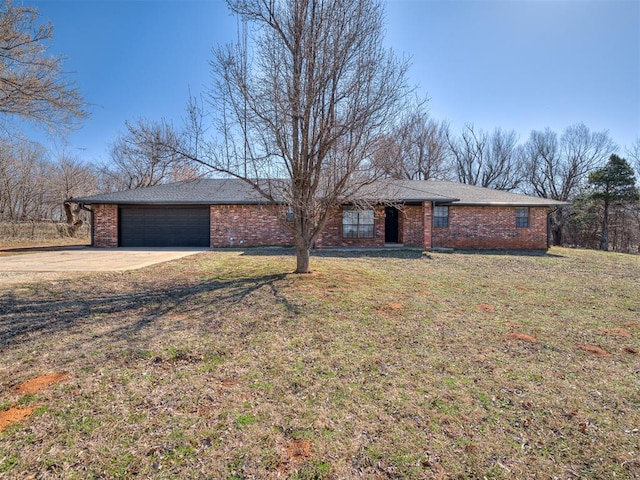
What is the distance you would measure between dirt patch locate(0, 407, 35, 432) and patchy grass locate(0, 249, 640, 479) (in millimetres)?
50

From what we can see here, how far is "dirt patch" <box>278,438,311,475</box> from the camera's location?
5.72 feet

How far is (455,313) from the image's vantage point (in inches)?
181

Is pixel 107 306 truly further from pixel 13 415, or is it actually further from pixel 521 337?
pixel 521 337

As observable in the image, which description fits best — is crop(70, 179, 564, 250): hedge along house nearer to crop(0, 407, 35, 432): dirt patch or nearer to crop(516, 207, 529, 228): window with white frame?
crop(516, 207, 529, 228): window with white frame

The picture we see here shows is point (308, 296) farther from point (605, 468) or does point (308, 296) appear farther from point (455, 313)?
point (605, 468)

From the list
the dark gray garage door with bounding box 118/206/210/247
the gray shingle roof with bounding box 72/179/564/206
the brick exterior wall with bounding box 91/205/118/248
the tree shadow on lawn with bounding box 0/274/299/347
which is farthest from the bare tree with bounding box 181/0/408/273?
the brick exterior wall with bounding box 91/205/118/248

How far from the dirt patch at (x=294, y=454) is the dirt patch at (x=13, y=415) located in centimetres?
180

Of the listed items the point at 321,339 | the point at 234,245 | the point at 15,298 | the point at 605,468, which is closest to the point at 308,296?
the point at 321,339

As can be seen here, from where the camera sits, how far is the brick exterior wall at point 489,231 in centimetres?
1403

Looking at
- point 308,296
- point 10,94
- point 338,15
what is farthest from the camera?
point 10,94

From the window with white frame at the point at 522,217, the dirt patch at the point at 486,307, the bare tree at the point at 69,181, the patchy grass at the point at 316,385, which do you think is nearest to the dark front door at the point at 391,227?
the window with white frame at the point at 522,217

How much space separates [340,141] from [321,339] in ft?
12.5

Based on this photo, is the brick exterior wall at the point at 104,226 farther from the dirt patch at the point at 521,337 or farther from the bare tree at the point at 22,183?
the dirt patch at the point at 521,337

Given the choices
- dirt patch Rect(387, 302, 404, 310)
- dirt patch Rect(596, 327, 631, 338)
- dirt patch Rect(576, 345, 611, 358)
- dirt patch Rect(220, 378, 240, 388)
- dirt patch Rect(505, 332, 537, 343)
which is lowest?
dirt patch Rect(576, 345, 611, 358)
